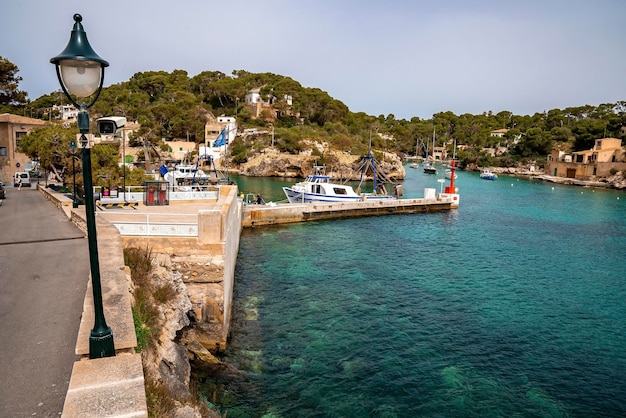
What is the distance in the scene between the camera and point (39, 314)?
7.17 metres

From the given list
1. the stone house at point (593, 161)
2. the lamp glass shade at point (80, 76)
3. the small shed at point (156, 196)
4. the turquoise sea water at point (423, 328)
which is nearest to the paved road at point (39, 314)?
the lamp glass shade at point (80, 76)

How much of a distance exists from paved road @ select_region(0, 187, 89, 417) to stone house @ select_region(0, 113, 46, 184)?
39.7 metres

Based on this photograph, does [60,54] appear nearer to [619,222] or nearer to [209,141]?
[619,222]

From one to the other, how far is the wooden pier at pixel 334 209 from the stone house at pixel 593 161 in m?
61.0

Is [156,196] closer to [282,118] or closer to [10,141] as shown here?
[10,141]

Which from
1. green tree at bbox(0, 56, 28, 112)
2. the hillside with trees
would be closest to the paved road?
green tree at bbox(0, 56, 28, 112)

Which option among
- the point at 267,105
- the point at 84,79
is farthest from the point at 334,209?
the point at 267,105

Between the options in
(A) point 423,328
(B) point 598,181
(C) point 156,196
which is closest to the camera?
(A) point 423,328

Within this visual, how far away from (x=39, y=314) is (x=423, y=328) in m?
12.2

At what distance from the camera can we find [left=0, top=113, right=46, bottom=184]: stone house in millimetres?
44750

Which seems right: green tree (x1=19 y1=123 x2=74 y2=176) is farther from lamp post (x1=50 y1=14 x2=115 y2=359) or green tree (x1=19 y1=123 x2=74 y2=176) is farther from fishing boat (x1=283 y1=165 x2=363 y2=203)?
lamp post (x1=50 y1=14 x2=115 y2=359)

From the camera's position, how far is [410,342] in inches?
566

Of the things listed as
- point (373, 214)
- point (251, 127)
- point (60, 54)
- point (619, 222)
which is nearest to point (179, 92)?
point (251, 127)

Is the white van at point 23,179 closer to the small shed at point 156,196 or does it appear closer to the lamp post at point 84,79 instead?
the small shed at point 156,196
